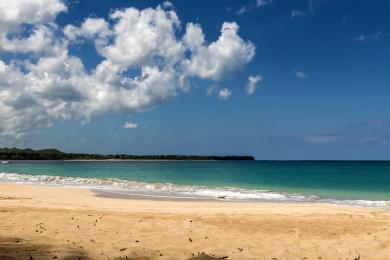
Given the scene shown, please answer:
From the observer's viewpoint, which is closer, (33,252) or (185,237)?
(33,252)

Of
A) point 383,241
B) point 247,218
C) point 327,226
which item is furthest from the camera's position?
point 247,218

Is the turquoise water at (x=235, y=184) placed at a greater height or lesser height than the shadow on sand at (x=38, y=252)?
lesser

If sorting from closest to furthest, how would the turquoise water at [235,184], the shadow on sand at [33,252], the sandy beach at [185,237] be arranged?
the shadow on sand at [33,252], the sandy beach at [185,237], the turquoise water at [235,184]

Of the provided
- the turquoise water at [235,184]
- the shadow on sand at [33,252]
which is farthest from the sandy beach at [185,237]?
the turquoise water at [235,184]

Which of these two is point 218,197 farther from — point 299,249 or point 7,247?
point 7,247

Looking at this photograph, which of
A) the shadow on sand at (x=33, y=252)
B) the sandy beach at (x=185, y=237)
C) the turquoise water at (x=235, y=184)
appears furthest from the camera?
the turquoise water at (x=235, y=184)

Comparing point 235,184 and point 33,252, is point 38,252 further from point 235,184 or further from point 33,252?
point 235,184

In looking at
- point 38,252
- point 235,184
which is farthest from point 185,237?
point 235,184

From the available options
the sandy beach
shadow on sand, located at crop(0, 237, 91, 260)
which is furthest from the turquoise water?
shadow on sand, located at crop(0, 237, 91, 260)

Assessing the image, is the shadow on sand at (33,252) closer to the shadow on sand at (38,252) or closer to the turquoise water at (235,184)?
the shadow on sand at (38,252)

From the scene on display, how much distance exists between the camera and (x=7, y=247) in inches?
342

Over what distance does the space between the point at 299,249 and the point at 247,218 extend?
432 cm

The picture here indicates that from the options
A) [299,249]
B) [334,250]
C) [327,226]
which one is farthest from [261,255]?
[327,226]

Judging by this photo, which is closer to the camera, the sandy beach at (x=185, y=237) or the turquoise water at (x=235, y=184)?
the sandy beach at (x=185, y=237)
